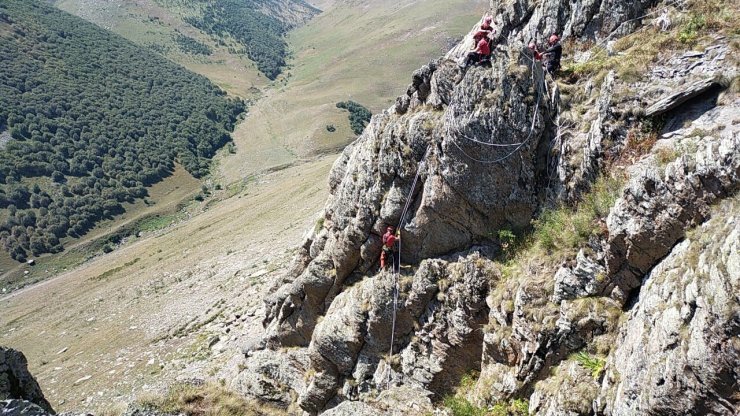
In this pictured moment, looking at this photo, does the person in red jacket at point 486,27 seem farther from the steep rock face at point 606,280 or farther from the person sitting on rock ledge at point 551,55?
the steep rock face at point 606,280

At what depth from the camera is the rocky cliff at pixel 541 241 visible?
26.6 feet

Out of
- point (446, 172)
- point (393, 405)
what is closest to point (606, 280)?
point (446, 172)

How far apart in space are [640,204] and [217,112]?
158m

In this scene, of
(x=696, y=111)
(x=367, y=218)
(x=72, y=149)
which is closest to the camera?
(x=696, y=111)

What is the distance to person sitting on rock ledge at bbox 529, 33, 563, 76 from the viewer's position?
42.6 feet

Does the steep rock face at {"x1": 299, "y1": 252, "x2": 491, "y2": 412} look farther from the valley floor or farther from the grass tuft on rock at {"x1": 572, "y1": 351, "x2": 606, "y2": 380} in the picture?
the valley floor

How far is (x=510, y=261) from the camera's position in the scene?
42.0ft

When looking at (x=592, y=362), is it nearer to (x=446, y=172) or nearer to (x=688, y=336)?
(x=688, y=336)

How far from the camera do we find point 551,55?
13156 millimetres

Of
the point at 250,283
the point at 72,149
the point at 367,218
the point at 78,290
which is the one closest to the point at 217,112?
the point at 72,149

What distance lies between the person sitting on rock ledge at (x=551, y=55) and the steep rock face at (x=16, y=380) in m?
18.1

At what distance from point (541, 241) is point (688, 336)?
4814 millimetres

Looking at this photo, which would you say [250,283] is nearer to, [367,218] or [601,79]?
[367,218]

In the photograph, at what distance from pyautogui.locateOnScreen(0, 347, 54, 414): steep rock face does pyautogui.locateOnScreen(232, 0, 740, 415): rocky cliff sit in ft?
24.3
